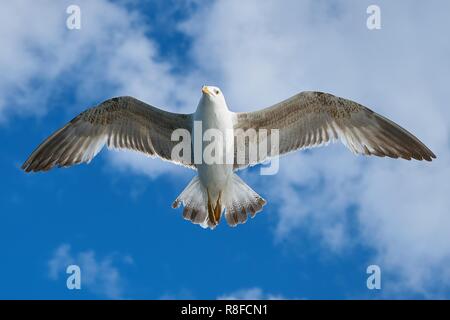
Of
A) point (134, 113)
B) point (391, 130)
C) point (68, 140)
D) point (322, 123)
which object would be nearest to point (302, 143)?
point (322, 123)

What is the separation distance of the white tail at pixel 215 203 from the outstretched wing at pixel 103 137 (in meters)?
0.45

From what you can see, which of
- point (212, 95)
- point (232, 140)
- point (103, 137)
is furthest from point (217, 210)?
point (103, 137)

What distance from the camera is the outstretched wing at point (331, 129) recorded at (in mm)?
8578

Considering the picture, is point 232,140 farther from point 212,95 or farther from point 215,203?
point 215,203

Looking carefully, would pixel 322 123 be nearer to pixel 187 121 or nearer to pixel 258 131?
pixel 258 131

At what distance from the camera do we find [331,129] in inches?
343

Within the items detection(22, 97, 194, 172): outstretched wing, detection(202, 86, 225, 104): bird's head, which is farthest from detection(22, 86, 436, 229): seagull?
detection(202, 86, 225, 104): bird's head

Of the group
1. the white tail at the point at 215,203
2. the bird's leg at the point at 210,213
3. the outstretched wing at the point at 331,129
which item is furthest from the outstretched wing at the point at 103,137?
the outstretched wing at the point at 331,129

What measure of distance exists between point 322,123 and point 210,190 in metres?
1.78

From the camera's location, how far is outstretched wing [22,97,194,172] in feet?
28.8

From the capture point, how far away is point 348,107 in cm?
867

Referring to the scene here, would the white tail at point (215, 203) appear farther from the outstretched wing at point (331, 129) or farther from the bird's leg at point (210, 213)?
the outstretched wing at point (331, 129)

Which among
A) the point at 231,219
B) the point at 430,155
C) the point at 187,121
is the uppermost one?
the point at 187,121

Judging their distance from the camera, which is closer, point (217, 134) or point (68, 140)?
point (217, 134)
